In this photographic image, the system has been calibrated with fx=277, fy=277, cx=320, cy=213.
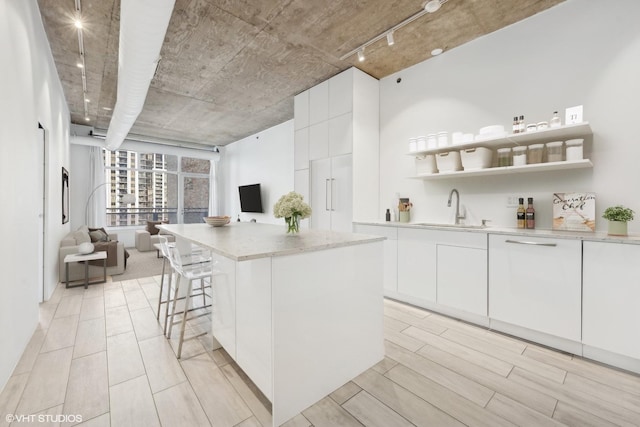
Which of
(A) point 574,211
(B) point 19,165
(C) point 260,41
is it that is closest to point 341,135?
(C) point 260,41

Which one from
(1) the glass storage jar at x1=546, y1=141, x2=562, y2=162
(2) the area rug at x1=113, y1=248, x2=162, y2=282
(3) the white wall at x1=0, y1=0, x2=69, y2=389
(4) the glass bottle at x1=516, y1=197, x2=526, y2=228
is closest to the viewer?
(3) the white wall at x1=0, y1=0, x2=69, y2=389

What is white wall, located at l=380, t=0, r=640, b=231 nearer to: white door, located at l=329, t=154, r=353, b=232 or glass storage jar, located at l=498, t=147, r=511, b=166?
glass storage jar, located at l=498, t=147, r=511, b=166

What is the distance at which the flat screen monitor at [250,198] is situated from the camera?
7000 mm

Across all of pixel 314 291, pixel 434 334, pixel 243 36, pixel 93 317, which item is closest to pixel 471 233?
pixel 434 334

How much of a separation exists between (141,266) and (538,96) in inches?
250

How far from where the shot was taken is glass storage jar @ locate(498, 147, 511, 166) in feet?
8.90

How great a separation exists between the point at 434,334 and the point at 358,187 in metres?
1.98

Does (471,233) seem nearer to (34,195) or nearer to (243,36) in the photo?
(243,36)

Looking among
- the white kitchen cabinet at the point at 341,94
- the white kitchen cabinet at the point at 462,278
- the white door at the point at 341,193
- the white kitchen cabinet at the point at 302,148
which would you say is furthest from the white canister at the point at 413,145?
the white kitchen cabinet at the point at 302,148

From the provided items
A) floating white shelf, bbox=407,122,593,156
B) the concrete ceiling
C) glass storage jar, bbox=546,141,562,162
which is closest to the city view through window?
the concrete ceiling

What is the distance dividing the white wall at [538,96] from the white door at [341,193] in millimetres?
681

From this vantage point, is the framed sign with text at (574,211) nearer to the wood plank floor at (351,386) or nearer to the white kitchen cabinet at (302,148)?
the wood plank floor at (351,386)

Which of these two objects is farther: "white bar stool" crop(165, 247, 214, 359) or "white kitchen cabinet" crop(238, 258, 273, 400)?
"white bar stool" crop(165, 247, 214, 359)

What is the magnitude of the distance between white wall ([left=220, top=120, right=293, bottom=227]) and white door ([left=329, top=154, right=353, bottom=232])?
2192 millimetres
